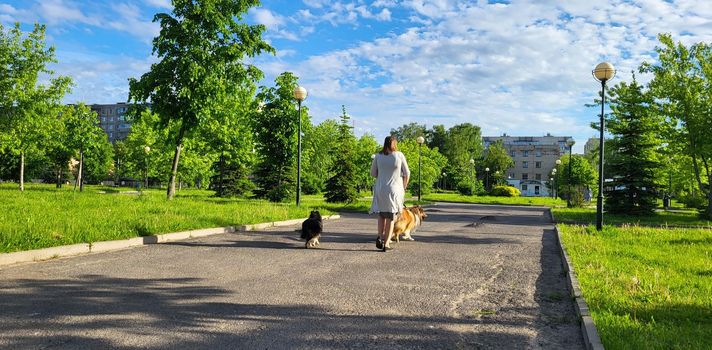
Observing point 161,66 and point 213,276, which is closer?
point 213,276

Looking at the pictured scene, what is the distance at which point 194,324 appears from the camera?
397 cm

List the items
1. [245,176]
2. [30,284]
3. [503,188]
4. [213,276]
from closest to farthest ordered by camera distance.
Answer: [30,284], [213,276], [245,176], [503,188]

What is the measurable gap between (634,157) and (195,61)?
20.3 m

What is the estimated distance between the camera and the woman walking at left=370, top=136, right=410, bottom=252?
797cm

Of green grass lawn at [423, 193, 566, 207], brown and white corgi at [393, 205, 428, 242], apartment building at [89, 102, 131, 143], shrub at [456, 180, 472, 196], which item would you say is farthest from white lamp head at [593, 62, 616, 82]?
apartment building at [89, 102, 131, 143]

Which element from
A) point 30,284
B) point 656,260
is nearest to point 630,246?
point 656,260

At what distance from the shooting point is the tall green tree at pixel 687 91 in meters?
19.9

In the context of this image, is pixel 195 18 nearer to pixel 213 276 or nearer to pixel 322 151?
pixel 213 276

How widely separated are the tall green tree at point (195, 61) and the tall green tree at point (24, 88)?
48.5ft

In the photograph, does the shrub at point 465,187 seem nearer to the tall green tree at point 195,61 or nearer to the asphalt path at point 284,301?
the tall green tree at point 195,61

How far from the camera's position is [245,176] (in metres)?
37.6

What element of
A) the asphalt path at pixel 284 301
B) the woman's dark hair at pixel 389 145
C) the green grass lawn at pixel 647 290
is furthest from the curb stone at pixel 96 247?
the green grass lawn at pixel 647 290

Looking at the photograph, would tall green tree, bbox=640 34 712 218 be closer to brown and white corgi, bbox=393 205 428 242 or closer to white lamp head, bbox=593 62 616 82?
white lamp head, bbox=593 62 616 82

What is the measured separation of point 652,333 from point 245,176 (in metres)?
35.5
